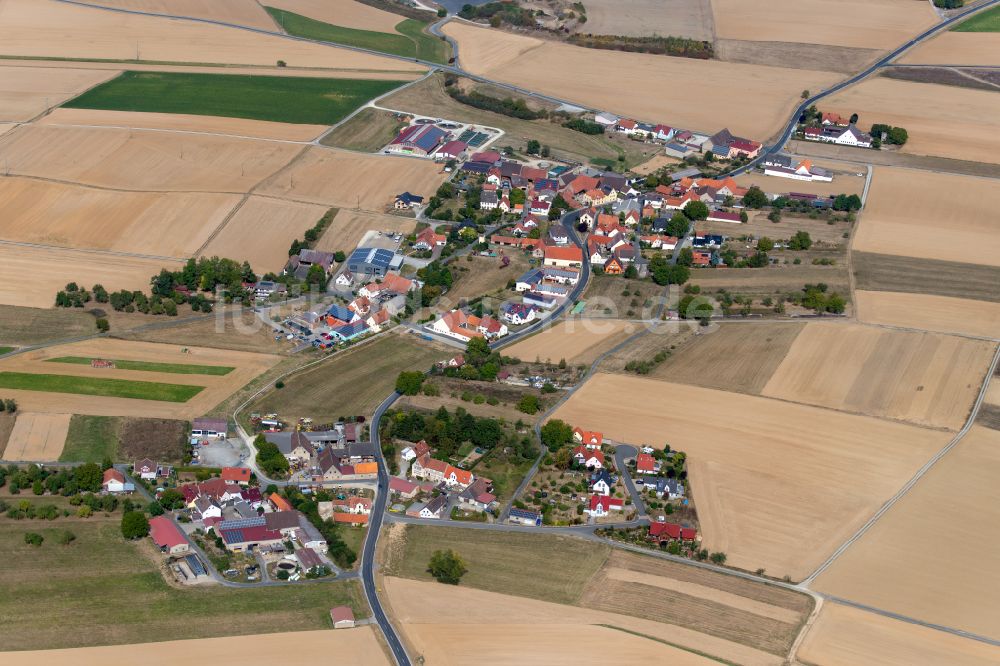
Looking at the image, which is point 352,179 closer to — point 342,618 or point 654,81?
point 654,81

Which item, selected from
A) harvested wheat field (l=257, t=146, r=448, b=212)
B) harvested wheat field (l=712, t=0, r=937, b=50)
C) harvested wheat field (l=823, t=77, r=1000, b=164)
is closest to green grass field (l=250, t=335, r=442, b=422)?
harvested wheat field (l=257, t=146, r=448, b=212)

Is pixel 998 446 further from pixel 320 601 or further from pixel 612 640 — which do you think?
pixel 320 601

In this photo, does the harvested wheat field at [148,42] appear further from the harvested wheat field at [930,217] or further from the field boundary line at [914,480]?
the field boundary line at [914,480]

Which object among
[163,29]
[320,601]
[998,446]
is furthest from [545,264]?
[163,29]

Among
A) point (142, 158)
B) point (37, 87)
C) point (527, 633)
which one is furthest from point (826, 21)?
point (527, 633)

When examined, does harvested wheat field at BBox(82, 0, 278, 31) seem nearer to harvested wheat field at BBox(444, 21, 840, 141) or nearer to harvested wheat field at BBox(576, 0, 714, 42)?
harvested wheat field at BBox(444, 21, 840, 141)
